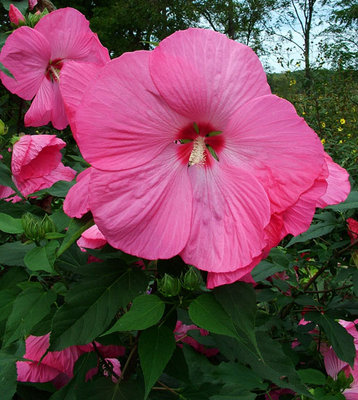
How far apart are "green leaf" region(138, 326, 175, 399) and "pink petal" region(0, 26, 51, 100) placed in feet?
2.01

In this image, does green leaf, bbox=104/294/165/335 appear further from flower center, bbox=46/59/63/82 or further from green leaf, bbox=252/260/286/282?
flower center, bbox=46/59/63/82

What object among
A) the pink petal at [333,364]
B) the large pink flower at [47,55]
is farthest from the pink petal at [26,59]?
the pink petal at [333,364]

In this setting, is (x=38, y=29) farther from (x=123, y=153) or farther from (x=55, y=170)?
(x=123, y=153)

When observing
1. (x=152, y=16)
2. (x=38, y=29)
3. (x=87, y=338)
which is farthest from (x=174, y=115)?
(x=152, y=16)

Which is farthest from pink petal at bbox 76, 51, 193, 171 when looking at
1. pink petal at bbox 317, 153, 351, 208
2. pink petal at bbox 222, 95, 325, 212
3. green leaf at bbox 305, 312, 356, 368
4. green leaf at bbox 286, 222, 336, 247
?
green leaf at bbox 305, 312, 356, 368

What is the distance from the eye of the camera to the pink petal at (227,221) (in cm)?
52

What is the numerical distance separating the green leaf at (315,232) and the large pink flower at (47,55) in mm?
621

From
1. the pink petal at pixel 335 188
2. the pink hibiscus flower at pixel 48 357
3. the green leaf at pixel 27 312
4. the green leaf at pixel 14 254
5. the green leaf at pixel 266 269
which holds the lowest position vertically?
the pink hibiscus flower at pixel 48 357

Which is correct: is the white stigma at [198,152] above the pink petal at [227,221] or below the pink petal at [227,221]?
above

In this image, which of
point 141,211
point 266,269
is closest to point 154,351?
point 141,211

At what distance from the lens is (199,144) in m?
0.61

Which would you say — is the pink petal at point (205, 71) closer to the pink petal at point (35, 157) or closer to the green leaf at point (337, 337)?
the pink petal at point (35, 157)

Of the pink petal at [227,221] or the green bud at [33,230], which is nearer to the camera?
the pink petal at [227,221]

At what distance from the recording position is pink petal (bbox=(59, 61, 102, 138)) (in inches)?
21.8
